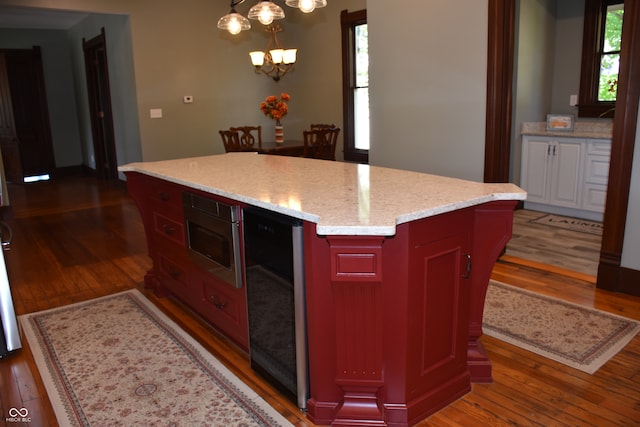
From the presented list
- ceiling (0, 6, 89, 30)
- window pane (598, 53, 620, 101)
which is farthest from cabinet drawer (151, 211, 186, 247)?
A: ceiling (0, 6, 89, 30)

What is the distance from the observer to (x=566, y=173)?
17.2 ft

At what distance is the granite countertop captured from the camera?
1.82m

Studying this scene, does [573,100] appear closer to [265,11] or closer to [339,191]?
[265,11]

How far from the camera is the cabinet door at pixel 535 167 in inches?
213

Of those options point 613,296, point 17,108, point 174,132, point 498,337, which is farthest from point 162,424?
point 17,108

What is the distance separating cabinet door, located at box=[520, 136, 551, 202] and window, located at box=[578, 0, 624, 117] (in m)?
0.67

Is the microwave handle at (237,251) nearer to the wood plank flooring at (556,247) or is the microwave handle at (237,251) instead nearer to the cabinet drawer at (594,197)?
the wood plank flooring at (556,247)

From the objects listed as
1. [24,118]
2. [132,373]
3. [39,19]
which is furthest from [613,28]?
[24,118]

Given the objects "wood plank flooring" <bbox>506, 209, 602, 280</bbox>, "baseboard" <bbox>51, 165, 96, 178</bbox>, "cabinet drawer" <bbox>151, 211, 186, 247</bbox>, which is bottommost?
"wood plank flooring" <bbox>506, 209, 602, 280</bbox>

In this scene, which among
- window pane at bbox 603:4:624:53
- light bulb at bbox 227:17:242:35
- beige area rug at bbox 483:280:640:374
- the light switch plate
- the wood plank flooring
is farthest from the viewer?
the light switch plate

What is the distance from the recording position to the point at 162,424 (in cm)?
211

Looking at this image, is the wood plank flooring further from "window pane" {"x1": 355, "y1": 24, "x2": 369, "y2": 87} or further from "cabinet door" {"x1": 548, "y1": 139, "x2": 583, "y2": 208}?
"window pane" {"x1": 355, "y1": 24, "x2": 369, "y2": 87}

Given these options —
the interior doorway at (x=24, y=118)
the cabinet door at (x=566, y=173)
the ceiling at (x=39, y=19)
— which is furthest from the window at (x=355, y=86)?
the interior doorway at (x=24, y=118)

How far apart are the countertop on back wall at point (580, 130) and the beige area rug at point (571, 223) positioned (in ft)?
2.79
